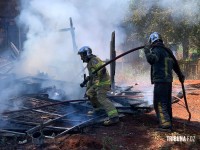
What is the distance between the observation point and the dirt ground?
4.88 meters

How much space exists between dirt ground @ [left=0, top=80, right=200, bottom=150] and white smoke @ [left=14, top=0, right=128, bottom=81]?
7.35 meters

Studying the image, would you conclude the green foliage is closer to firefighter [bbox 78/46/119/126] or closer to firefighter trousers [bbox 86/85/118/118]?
firefighter [bbox 78/46/119/126]

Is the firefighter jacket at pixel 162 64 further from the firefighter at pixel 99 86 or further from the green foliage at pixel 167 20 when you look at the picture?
the green foliage at pixel 167 20

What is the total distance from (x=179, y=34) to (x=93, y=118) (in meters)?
11.2

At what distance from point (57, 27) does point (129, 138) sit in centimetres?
1204

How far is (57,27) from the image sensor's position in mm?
16312

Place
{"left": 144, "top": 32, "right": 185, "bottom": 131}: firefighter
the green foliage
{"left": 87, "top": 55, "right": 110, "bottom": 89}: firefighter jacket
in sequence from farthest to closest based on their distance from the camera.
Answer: the green foliage, {"left": 87, "top": 55, "right": 110, "bottom": 89}: firefighter jacket, {"left": 144, "top": 32, "right": 185, "bottom": 131}: firefighter

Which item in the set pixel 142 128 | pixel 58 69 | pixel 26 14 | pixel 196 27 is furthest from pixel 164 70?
pixel 26 14

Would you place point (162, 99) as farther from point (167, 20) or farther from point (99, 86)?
point (167, 20)

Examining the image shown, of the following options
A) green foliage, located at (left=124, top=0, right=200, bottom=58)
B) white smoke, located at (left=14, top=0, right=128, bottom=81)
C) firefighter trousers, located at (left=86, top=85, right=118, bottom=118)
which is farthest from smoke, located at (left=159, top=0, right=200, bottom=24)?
firefighter trousers, located at (left=86, top=85, right=118, bottom=118)

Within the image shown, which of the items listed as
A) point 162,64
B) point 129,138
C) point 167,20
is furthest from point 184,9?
point 129,138

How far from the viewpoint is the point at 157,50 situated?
570 centimetres

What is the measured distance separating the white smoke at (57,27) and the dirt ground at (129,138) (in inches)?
289

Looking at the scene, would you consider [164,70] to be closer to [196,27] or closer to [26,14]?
[196,27]
